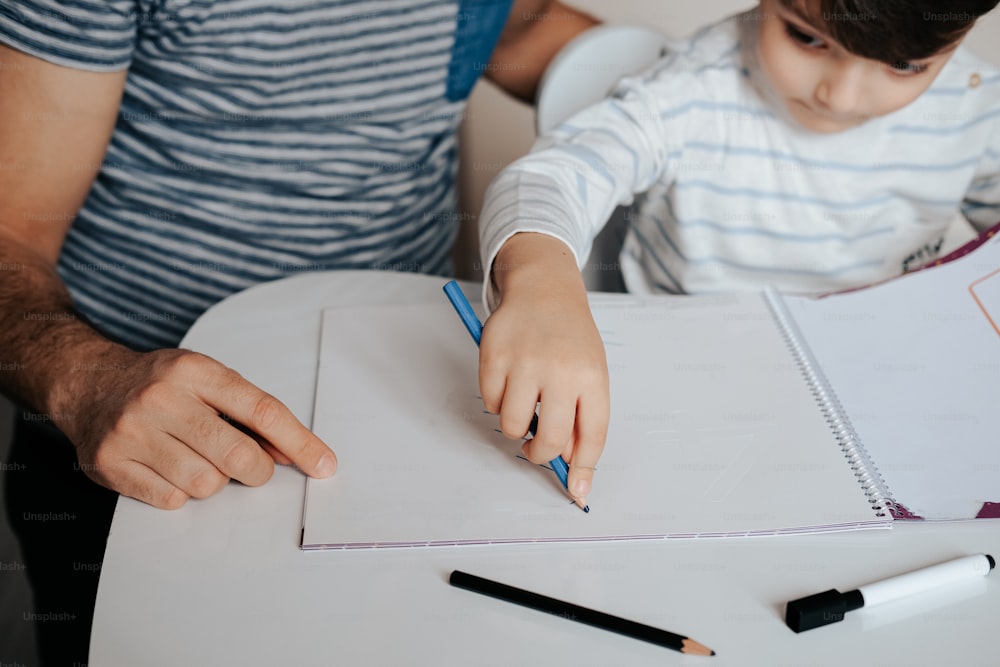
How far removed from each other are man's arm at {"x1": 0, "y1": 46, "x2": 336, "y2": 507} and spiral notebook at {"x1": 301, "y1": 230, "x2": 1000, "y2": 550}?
0.06 meters

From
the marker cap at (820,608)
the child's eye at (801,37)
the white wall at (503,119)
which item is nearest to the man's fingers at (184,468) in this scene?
the marker cap at (820,608)

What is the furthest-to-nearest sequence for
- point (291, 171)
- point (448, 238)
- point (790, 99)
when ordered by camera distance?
point (448, 238)
point (291, 171)
point (790, 99)

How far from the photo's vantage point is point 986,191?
1.00 meters

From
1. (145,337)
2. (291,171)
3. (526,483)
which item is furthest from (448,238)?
(526,483)

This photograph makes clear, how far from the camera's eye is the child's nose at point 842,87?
811 millimetres

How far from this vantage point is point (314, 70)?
988 millimetres

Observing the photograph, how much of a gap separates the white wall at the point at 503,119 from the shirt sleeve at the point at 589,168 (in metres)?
0.75

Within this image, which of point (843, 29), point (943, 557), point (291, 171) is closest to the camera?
point (943, 557)

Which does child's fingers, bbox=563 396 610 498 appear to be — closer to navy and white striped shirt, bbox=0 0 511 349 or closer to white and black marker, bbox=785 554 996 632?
white and black marker, bbox=785 554 996 632

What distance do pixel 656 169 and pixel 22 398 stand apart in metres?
0.64

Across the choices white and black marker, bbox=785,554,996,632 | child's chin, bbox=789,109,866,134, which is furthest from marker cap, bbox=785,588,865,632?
child's chin, bbox=789,109,866,134

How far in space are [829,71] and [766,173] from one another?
0.60ft

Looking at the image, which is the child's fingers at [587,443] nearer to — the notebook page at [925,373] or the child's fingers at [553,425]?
the child's fingers at [553,425]

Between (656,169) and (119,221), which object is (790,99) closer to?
(656,169)
